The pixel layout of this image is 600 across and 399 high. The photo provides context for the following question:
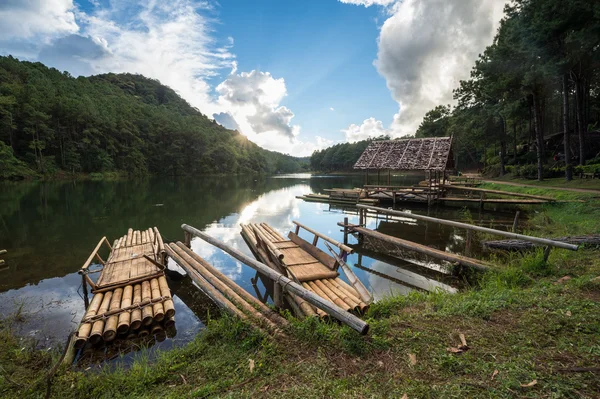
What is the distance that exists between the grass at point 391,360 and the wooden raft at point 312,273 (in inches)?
37.3

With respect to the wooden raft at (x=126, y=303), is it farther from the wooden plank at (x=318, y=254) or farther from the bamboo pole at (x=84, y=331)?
the wooden plank at (x=318, y=254)

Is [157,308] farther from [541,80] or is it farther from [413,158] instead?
[541,80]

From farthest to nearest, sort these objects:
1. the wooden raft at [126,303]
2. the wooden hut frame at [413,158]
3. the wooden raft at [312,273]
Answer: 1. the wooden hut frame at [413,158]
2. the wooden raft at [312,273]
3. the wooden raft at [126,303]

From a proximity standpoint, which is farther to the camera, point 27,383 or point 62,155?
point 62,155

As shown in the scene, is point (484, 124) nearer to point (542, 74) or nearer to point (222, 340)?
point (542, 74)

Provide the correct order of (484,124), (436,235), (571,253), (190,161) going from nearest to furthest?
(571,253), (436,235), (484,124), (190,161)

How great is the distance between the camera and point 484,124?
3073 cm

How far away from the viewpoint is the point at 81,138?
164 ft

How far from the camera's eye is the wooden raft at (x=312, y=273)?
5039 mm

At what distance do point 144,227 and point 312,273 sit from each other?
11045 mm

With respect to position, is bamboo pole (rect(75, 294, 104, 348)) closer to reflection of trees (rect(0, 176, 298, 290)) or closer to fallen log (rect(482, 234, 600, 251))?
reflection of trees (rect(0, 176, 298, 290))

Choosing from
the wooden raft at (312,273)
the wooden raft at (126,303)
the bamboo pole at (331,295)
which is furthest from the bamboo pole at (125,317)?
the bamboo pole at (331,295)

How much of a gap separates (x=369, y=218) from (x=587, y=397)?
14.5 metres

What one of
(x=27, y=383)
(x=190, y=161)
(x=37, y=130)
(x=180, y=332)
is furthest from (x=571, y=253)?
(x=190, y=161)
